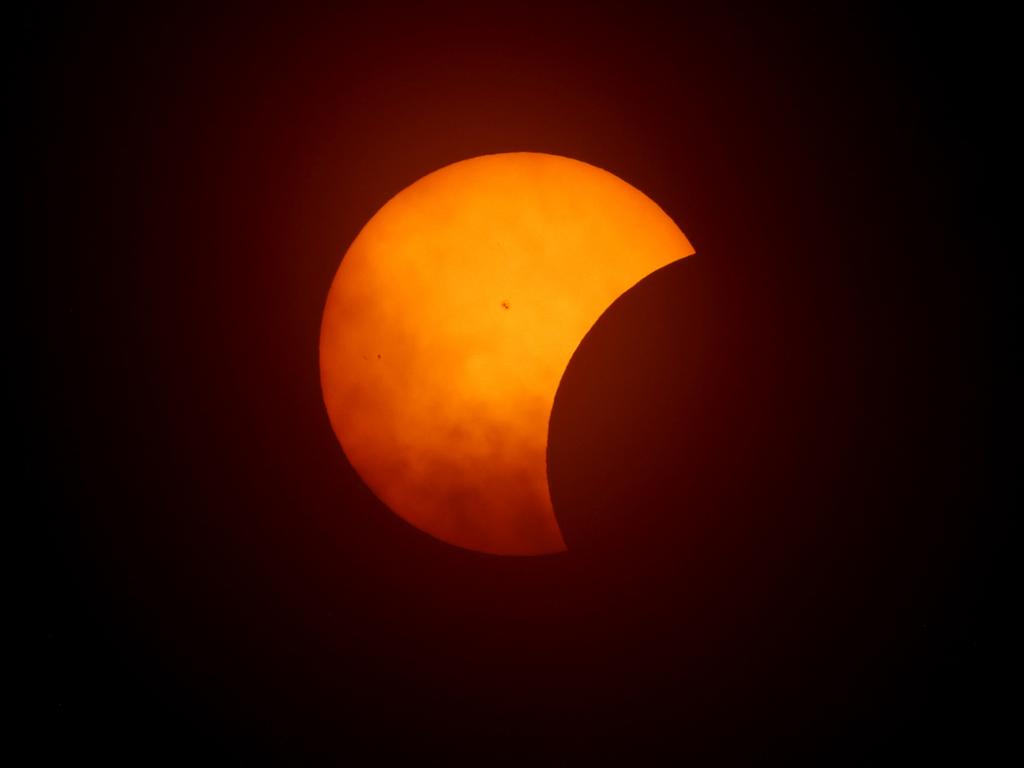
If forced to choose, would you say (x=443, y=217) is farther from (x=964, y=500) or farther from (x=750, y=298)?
(x=964, y=500)

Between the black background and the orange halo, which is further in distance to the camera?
the orange halo

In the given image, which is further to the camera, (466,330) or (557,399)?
(466,330)

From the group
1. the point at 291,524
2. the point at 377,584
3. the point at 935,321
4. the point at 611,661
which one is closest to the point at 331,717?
the point at 377,584

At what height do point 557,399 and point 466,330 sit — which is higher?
point 466,330
